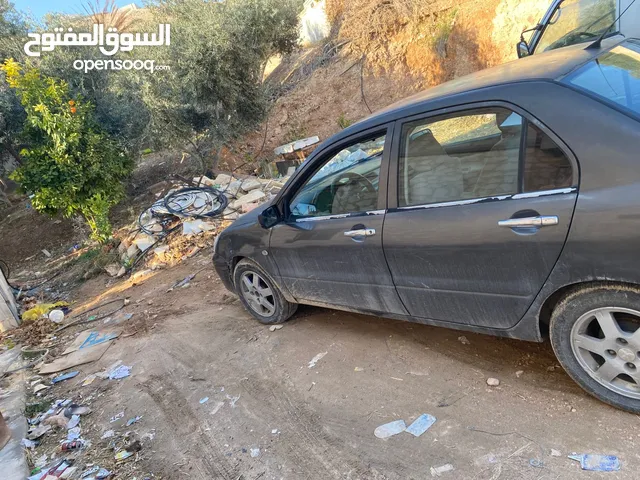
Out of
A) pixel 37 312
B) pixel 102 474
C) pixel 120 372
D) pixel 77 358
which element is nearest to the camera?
pixel 102 474

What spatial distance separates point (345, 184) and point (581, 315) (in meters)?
1.74

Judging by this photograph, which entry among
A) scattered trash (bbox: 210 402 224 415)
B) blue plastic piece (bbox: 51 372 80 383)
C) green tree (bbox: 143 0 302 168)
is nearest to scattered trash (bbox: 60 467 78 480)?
scattered trash (bbox: 210 402 224 415)

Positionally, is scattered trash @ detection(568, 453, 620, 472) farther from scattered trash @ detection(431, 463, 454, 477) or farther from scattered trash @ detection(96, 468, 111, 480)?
scattered trash @ detection(96, 468, 111, 480)

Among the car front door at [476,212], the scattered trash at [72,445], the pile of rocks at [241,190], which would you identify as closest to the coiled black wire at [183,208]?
the pile of rocks at [241,190]

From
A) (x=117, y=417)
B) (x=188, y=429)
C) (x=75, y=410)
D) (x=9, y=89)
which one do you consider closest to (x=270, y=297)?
(x=188, y=429)

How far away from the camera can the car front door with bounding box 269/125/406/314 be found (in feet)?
9.62

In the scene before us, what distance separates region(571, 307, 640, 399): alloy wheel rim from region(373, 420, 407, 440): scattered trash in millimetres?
1081

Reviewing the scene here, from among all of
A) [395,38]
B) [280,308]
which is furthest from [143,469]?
[395,38]

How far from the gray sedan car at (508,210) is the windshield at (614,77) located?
0.01m

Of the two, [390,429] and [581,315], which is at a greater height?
[581,315]

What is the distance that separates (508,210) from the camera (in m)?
2.27

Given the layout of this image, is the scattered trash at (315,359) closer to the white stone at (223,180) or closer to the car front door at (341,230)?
the car front door at (341,230)

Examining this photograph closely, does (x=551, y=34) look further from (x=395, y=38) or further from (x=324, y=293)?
(x=395, y=38)

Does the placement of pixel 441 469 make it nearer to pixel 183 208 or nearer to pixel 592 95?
pixel 592 95
